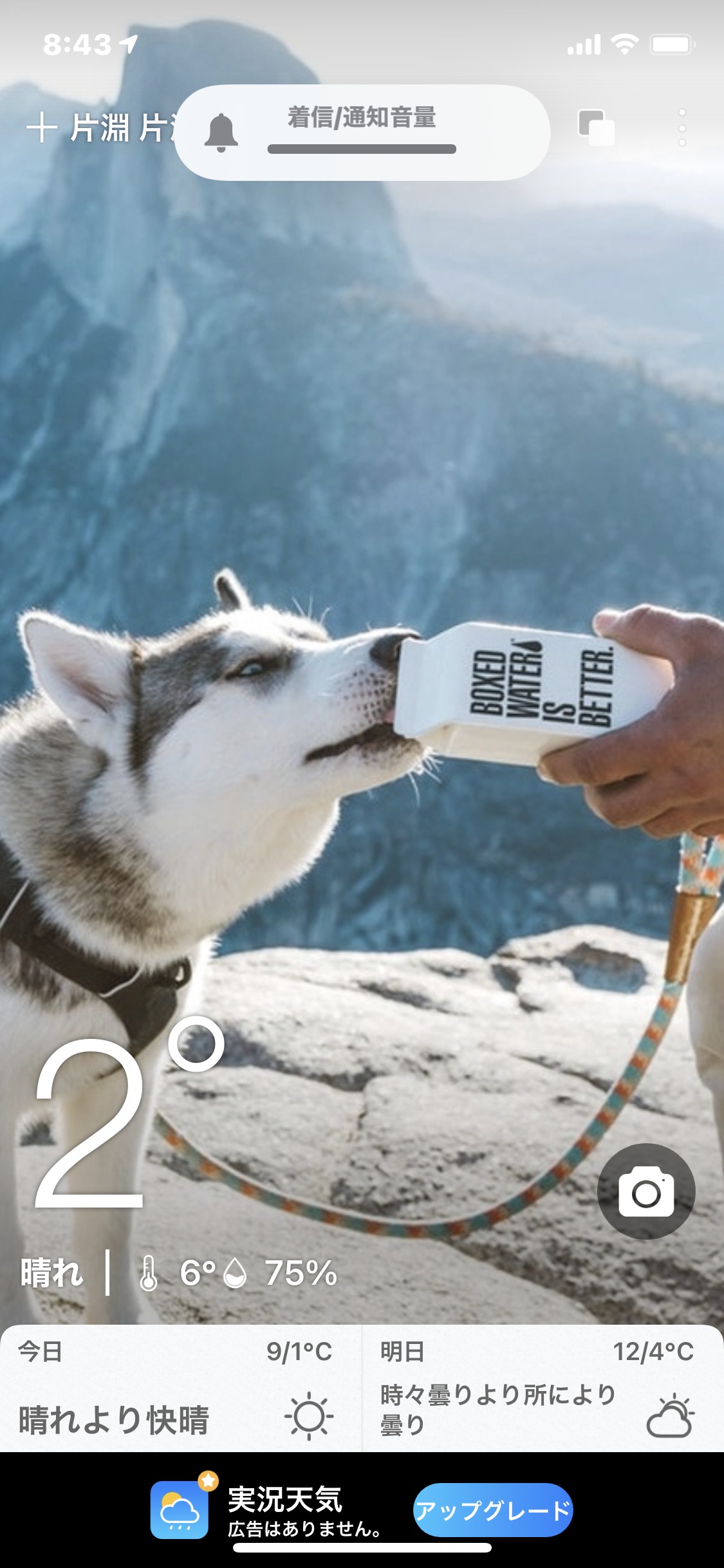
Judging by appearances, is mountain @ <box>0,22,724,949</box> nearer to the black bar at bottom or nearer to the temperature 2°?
the black bar at bottom

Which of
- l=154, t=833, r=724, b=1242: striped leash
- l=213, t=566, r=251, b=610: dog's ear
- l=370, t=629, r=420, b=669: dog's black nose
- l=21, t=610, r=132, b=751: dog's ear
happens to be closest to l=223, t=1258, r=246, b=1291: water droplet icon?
l=154, t=833, r=724, b=1242: striped leash

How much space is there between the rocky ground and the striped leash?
35mm

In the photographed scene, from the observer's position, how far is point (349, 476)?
3466 cm

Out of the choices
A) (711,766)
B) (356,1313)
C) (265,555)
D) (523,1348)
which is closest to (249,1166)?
(356,1313)

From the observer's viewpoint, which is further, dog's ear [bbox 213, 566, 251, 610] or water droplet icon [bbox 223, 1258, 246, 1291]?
dog's ear [bbox 213, 566, 251, 610]

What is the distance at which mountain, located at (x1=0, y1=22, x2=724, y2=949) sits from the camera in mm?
20875

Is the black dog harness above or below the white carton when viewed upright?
below

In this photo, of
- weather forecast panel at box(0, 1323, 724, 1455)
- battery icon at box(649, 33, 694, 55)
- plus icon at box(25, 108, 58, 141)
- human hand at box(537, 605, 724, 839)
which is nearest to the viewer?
human hand at box(537, 605, 724, 839)

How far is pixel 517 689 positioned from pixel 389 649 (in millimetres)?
431

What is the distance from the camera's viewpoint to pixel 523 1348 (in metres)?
2.24

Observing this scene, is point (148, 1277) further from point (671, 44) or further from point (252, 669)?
point (671, 44)

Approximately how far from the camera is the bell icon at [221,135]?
8.33 feet

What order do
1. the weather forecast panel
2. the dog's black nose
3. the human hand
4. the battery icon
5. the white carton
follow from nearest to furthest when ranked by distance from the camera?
the white carton
the human hand
the weather forecast panel
the dog's black nose
the battery icon
